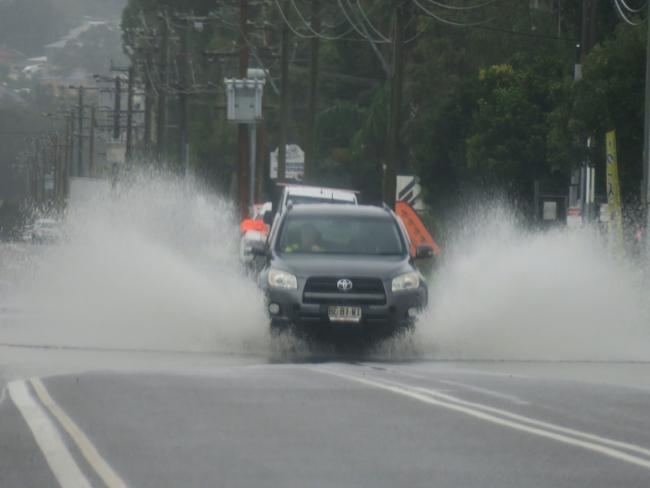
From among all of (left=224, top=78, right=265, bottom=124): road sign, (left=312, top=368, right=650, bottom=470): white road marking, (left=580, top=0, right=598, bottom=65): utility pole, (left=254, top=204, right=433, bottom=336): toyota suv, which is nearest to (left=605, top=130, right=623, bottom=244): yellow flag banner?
(left=254, top=204, right=433, bottom=336): toyota suv

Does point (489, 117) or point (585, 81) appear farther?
point (489, 117)

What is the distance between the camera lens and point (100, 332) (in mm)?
23531

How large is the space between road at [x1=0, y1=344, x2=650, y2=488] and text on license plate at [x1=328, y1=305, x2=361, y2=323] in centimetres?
238

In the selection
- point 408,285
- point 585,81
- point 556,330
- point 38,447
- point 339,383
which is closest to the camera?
point 38,447

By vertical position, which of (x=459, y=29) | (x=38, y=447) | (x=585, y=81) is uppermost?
(x=459, y=29)

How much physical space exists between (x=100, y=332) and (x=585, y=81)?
55.3 feet

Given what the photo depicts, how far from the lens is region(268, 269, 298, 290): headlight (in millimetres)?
20297

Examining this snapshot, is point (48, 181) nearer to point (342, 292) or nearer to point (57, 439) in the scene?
point (342, 292)

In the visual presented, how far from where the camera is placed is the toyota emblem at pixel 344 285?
66.5 ft

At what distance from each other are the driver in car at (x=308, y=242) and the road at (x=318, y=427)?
12.4ft

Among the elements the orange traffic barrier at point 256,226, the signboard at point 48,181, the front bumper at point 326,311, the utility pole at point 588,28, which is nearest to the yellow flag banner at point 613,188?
the orange traffic barrier at point 256,226

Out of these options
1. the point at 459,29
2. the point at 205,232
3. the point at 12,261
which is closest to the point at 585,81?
the point at 205,232

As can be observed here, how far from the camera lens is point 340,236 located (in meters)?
21.8

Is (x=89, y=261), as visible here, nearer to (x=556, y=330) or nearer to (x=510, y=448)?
(x=556, y=330)
